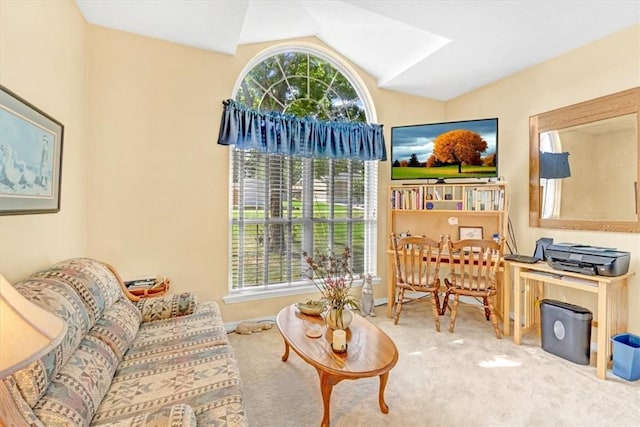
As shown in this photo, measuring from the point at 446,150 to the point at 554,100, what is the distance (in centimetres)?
105

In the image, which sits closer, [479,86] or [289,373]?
[289,373]

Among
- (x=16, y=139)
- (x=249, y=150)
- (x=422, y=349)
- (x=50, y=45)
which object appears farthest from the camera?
(x=249, y=150)

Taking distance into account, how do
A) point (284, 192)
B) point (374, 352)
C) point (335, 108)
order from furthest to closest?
point (335, 108), point (284, 192), point (374, 352)

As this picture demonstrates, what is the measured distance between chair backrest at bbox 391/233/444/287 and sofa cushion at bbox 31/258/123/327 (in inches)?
97.1

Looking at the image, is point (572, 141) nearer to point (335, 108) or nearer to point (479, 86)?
point (479, 86)

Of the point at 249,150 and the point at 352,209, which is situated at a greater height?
the point at 249,150

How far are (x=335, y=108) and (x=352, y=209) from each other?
1.22 metres

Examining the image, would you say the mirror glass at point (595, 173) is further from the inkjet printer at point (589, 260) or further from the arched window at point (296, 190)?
the arched window at point (296, 190)

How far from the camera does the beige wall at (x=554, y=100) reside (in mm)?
2338

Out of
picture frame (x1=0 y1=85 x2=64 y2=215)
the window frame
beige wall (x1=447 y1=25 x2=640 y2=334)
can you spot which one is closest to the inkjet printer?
beige wall (x1=447 y1=25 x2=640 y2=334)

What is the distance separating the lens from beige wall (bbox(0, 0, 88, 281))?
143 centimetres

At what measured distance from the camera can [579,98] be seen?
266 centimetres

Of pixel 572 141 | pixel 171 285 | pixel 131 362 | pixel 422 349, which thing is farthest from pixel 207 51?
pixel 572 141

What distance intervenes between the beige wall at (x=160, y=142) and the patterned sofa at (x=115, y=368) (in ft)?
1.83
